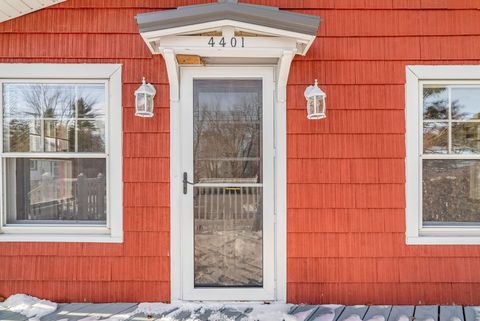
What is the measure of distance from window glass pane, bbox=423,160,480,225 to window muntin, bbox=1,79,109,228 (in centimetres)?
264

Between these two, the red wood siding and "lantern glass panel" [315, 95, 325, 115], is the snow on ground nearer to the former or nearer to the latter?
the red wood siding

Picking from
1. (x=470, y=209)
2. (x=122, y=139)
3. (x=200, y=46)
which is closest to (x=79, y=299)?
(x=122, y=139)

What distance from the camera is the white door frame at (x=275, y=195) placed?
2.59m

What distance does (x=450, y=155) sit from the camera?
2611mm

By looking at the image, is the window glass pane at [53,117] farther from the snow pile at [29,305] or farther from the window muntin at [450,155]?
the window muntin at [450,155]

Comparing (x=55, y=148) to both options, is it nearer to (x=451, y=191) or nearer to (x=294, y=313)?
(x=294, y=313)

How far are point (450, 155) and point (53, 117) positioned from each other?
10.6ft

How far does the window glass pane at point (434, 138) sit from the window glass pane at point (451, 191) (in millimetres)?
98

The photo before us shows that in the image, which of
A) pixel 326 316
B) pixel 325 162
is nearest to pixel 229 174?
pixel 325 162

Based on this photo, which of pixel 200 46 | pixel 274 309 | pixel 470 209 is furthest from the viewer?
pixel 470 209

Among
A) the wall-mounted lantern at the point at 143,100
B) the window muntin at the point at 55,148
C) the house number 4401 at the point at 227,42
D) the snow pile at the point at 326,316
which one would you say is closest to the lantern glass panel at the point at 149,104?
the wall-mounted lantern at the point at 143,100

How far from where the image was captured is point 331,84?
102 inches

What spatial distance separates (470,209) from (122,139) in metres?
2.89

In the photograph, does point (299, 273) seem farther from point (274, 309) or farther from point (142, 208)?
point (142, 208)
